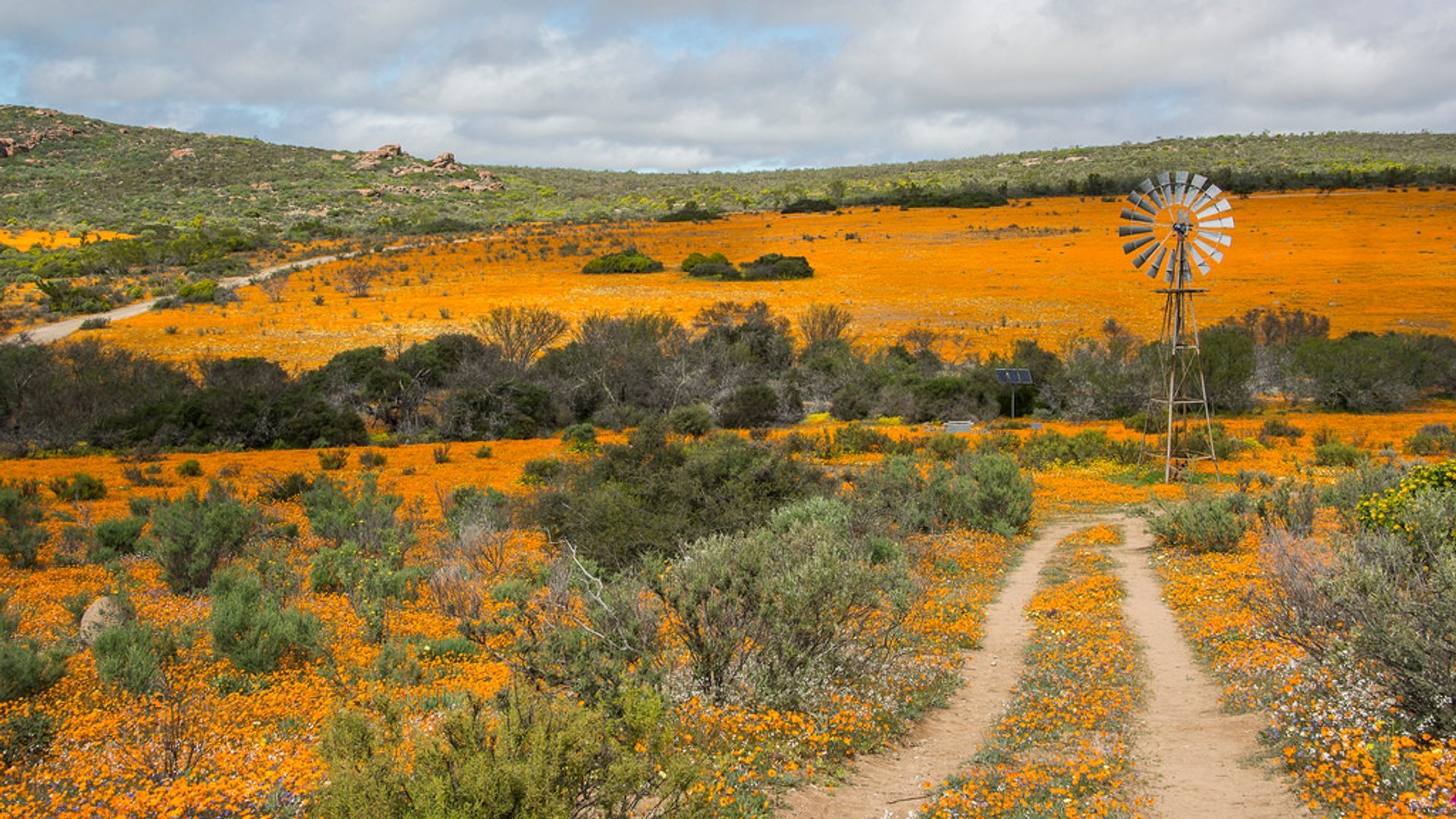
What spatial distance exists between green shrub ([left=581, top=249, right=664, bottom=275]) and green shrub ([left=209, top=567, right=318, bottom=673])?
3906 cm

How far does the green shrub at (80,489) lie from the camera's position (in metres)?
14.8

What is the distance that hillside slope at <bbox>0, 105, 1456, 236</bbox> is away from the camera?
215ft

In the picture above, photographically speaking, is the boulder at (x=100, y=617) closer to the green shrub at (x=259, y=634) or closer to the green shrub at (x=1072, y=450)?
the green shrub at (x=259, y=634)

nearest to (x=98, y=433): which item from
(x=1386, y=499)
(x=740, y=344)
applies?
(x=740, y=344)

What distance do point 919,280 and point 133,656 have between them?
40347 mm

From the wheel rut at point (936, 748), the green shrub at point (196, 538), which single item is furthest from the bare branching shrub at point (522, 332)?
the wheel rut at point (936, 748)

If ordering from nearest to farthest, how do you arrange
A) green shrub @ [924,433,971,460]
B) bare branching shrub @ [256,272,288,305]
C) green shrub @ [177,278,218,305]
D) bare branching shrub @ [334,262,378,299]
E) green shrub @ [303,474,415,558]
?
green shrub @ [303,474,415,558] < green shrub @ [924,433,971,460] < green shrub @ [177,278,218,305] < bare branching shrub @ [256,272,288,305] < bare branching shrub @ [334,262,378,299]

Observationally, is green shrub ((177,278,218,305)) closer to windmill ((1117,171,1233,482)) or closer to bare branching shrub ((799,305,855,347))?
bare branching shrub ((799,305,855,347))

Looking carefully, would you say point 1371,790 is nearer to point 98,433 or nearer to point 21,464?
point 21,464

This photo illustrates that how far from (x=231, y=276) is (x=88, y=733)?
1763 inches

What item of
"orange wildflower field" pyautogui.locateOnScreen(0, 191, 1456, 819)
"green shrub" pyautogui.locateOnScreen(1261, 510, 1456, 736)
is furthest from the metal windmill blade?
"green shrub" pyautogui.locateOnScreen(1261, 510, 1456, 736)

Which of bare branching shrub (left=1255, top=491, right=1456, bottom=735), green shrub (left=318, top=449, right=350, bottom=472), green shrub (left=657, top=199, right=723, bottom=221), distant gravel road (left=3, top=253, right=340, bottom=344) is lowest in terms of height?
green shrub (left=318, top=449, right=350, bottom=472)

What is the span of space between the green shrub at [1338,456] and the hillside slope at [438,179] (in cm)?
5261

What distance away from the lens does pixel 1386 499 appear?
853cm
